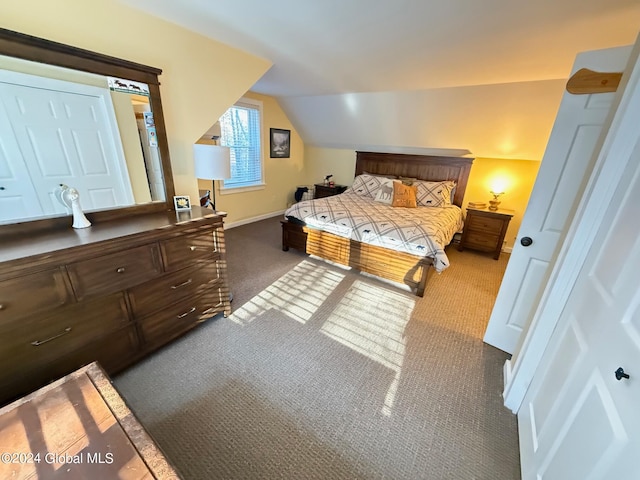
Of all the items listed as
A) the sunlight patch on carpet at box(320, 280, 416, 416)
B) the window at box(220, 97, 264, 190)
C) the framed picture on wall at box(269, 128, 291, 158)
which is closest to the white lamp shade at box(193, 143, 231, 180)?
the sunlight patch on carpet at box(320, 280, 416, 416)

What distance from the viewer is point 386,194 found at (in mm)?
3955

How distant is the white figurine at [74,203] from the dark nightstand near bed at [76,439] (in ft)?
3.02

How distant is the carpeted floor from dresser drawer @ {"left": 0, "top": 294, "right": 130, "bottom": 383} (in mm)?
411

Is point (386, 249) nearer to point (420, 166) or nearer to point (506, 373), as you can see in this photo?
point (506, 373)

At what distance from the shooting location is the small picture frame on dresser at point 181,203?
6.35 ft

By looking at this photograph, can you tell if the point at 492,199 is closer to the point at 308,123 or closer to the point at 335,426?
the point at 308,123

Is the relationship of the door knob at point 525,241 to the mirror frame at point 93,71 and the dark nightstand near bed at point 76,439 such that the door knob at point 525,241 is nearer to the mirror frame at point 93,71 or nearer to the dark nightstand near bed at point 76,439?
the dark nightstand near bed at point 76,439

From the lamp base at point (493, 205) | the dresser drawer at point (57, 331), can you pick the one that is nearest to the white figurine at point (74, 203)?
the dresser drawer at point (57, 331)

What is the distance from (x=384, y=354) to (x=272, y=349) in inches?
32.7

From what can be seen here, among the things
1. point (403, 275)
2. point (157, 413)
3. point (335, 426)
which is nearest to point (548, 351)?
point (335, 426)

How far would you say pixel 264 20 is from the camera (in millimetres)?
1718

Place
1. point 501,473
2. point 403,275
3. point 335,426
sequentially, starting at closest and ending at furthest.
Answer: point 501,473
point 335,426
point 403,275

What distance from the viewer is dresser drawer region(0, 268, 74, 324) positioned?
109 cm

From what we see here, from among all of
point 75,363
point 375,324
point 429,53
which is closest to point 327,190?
point 429,53
